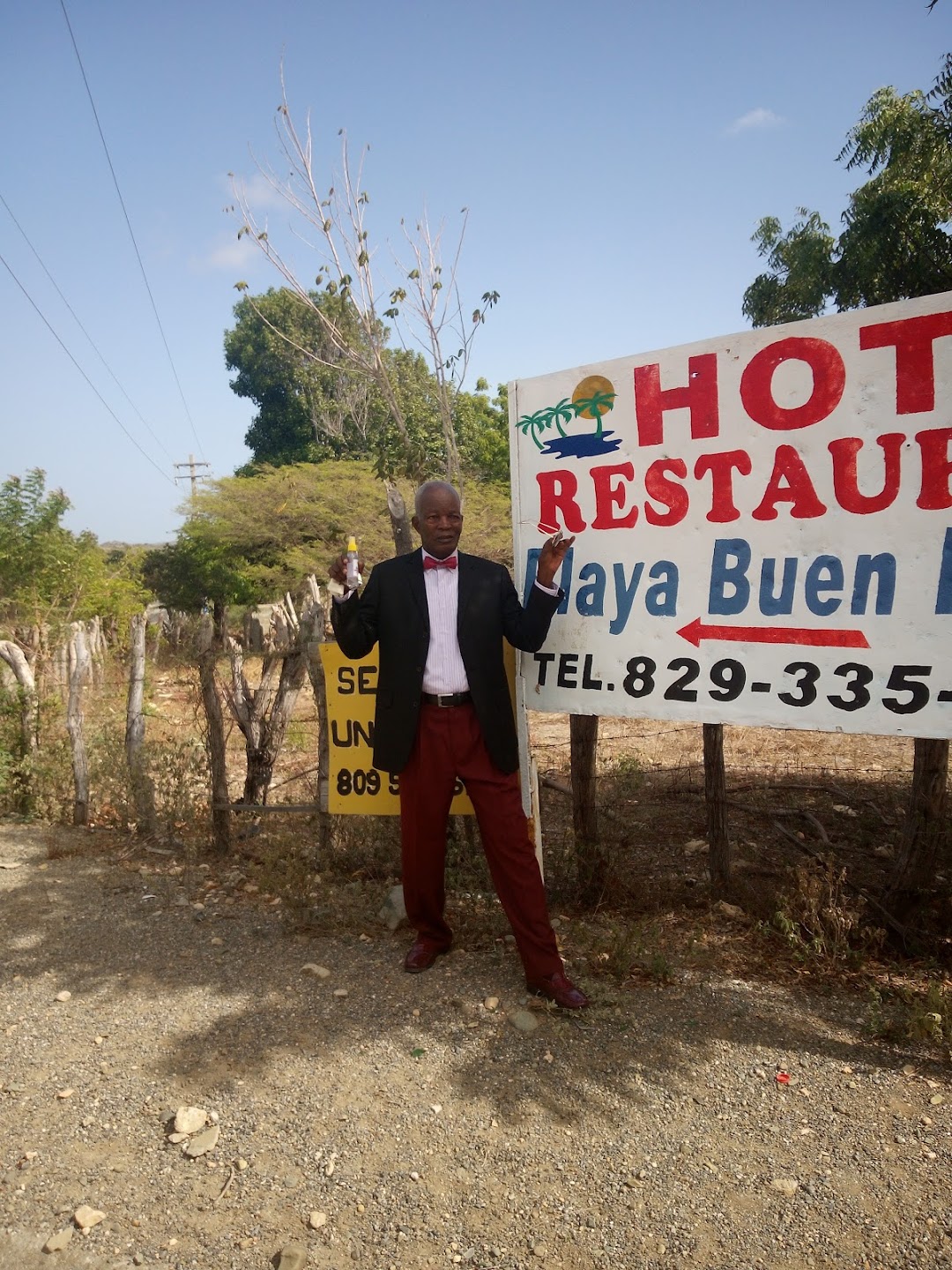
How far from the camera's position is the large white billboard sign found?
9.29 ft

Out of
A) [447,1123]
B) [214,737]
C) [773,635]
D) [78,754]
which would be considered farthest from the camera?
[78,754]

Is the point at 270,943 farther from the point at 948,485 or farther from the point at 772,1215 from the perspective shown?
the point at 948,485

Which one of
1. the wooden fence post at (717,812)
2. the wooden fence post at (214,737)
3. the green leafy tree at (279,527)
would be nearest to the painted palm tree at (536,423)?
the wooden fence post at (717,812)

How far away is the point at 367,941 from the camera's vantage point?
12.4 feet

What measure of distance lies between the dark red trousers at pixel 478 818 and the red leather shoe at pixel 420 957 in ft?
0.95

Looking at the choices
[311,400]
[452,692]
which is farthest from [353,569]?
[311,400]

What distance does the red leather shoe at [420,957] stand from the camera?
11.4 ft

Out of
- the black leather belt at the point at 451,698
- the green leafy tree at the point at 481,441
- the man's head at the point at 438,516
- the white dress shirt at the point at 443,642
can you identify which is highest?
the green leafy tree at the point at 481,441

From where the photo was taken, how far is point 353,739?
4145 millimetres

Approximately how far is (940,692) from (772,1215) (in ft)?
5.35

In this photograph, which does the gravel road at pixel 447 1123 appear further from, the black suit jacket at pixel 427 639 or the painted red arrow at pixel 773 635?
the painted red arrow at pixel 773 635

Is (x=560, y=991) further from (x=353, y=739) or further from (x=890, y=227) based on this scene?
(x=890, y=227)

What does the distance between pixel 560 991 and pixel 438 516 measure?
72.3 inches

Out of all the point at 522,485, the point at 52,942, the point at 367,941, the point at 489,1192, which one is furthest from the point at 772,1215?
the point at 52,942
